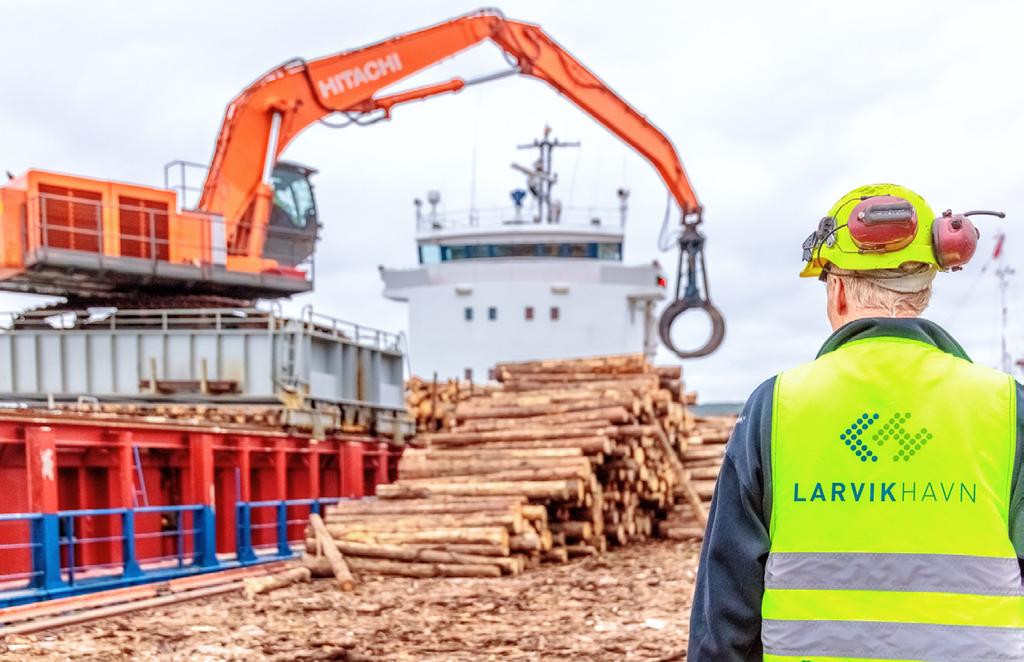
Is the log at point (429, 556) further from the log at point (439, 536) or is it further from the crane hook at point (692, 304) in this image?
the crane hook at point (692, 304)

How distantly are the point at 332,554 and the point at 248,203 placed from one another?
7.77 meters

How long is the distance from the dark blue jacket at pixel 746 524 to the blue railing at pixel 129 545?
8529 mm

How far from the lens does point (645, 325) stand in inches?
1107

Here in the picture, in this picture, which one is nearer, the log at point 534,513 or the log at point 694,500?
the log at point 534,513

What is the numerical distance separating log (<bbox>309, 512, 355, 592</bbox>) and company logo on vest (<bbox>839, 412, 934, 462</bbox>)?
30.2 ft

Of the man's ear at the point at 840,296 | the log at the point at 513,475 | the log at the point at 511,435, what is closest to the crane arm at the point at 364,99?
the log at the point at 511,435

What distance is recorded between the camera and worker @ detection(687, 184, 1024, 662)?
83.5 inches

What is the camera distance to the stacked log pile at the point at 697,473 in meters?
14.3

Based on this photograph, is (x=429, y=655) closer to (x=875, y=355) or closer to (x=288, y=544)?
(x=875, y=355)

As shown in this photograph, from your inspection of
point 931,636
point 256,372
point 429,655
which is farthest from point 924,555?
point 256,372

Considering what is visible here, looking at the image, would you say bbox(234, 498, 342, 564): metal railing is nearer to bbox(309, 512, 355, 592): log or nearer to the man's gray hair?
bbox(309, 512, 355, 592): log

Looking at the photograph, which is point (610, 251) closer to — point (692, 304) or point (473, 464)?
point (692, 304)

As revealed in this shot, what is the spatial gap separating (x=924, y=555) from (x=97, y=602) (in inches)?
355

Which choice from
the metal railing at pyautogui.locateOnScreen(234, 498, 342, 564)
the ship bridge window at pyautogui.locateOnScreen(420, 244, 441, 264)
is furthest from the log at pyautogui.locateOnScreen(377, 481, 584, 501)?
the ship bridge window at pyautogui.locateOnScreen(420, 244, 441, 264)
